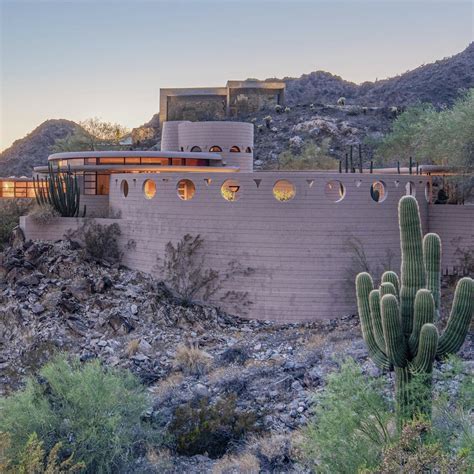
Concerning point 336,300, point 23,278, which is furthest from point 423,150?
point 23,278

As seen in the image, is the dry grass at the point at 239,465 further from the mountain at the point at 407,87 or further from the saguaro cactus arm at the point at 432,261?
the mountain at the point at 407,87

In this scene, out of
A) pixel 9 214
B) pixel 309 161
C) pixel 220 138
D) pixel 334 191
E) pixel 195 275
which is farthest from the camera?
pixel 309 161

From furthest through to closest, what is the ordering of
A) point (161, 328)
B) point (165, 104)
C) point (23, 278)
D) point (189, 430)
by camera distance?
point (165, 104) → point (23, 278) → point (161, 328) → point (189, 430)

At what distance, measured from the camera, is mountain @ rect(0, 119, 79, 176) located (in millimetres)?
63844

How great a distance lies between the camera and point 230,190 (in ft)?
68.6

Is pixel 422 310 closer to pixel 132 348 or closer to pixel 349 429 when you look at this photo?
pixel 349 429

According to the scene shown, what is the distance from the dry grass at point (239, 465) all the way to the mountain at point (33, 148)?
52.3 metres

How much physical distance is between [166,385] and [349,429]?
7085mm

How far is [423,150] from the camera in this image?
86.8 ft

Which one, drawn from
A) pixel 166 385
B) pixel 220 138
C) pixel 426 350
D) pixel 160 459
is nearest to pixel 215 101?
pixel 220 138

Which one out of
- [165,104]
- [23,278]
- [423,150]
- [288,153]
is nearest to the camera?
[23,278]

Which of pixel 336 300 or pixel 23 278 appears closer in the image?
pixel 336 300

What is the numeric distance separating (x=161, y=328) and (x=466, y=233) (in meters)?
8.80

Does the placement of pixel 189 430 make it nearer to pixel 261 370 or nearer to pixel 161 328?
pixel 261 370
